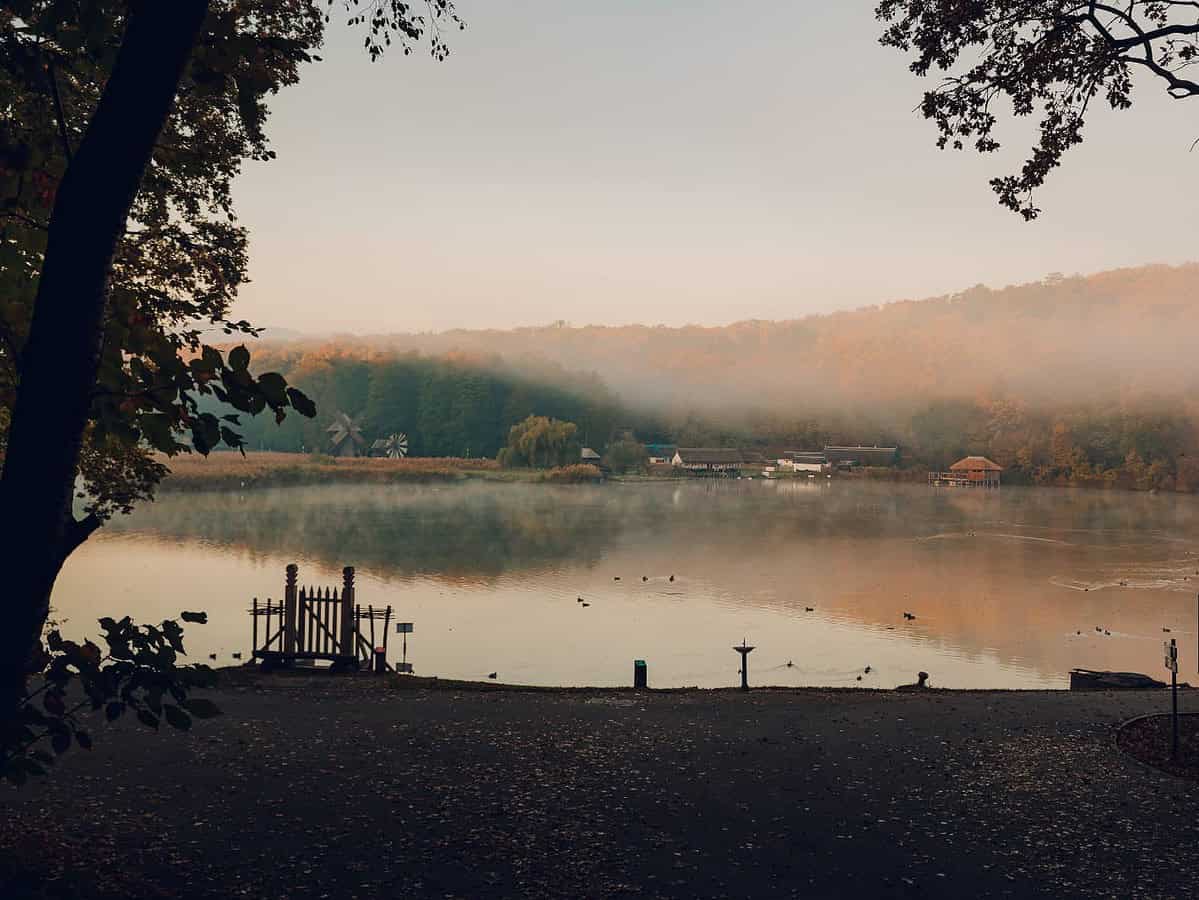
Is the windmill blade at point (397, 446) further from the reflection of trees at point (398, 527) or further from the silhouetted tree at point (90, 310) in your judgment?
the silhouetted tree at point (90, 310)

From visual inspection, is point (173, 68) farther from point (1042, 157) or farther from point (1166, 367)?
point (1166, 367)

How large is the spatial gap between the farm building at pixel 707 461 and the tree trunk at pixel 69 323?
150003mm

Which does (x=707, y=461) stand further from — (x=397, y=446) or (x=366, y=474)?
(x=366, y=474)

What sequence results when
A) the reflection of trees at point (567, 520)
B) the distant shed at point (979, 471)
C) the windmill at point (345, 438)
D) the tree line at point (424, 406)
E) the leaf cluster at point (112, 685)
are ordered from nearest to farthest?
the leaf cluster at point (112, 685) < the reflection of trees at point (567, 520) < the distant shed at point (979, 471) < the windmill at point (345, 438) < the tree line at point (424, 406)

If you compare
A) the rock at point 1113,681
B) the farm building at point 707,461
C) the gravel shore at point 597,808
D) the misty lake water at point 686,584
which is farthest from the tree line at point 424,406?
the gravel shore at point 597,808

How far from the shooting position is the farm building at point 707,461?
504ft

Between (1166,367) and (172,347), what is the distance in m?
200

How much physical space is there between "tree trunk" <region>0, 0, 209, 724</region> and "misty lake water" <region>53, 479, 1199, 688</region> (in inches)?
882

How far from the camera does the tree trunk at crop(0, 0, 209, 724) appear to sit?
3.41 metres

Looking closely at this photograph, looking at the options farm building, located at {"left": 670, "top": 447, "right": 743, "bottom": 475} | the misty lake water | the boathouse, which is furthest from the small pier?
the misty lake water

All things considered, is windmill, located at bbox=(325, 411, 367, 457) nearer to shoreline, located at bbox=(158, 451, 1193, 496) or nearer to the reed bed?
shoreline, located at bbox=(158, 451, 1193, 496)

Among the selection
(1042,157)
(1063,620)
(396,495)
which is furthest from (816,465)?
(1042,157)

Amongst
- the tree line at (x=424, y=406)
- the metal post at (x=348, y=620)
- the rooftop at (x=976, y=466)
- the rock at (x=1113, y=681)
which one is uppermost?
the tree line at (x=424, y=406)

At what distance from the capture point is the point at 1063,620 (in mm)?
35625
